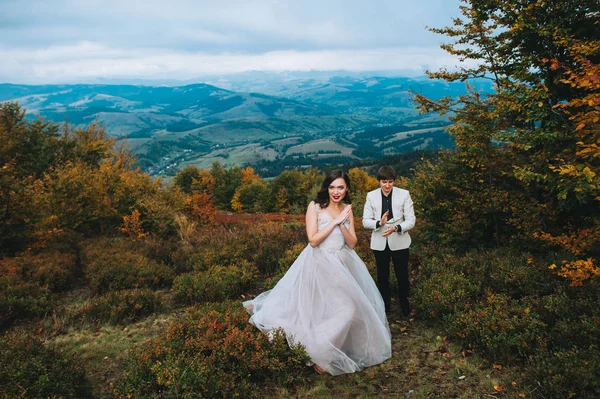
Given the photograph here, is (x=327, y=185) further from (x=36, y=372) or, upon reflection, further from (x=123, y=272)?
(x=123, y=272)

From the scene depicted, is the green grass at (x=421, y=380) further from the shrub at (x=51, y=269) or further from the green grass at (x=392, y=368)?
the shrub at (x=51, y=269)

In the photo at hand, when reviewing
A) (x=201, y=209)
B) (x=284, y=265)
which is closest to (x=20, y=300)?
(x=284, y=265)

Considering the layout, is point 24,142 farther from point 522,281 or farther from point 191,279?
point 522,281

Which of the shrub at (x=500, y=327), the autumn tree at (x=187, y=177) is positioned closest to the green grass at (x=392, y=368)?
the shrub at (x=500, y=327)

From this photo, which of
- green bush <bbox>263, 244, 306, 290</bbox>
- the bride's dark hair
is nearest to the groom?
the bride's dark hair

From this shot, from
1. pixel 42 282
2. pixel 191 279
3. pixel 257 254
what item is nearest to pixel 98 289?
pixel 42 282

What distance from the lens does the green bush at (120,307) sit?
6.47 metres

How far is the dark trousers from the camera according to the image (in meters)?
5.87

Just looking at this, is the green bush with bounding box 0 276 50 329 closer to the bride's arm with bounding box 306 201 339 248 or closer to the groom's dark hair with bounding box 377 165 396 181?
the bride's arm with bounding box 306 201 339 248

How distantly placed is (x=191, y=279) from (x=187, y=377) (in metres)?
3.70

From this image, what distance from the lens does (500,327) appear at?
490 centimetres

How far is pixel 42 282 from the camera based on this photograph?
7863 millimetres

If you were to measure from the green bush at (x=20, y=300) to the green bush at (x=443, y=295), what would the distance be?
691 centimetres

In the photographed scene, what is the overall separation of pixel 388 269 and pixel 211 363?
314 cm
